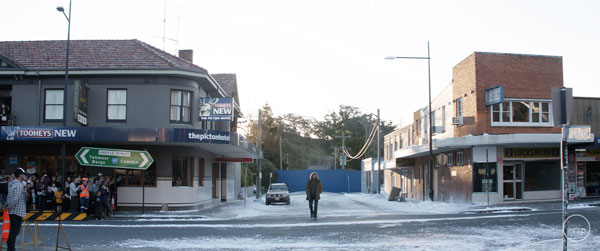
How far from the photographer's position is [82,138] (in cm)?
2319

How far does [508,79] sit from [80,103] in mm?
20863

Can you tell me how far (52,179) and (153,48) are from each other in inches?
335

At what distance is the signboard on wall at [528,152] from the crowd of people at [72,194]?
19.5 metres

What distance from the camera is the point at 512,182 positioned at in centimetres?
2806

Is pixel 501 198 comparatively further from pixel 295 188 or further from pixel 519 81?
pixel 295 188

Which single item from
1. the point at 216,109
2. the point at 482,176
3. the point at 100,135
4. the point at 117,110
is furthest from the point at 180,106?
the point at 482,176

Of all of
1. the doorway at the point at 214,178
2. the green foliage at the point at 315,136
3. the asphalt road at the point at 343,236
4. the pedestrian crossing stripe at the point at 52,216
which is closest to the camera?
the asphalt road at the point at 343,236

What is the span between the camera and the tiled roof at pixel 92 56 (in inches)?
991

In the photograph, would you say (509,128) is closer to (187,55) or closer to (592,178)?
(592,178)

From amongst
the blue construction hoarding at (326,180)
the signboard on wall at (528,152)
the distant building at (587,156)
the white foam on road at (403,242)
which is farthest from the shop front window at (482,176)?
the blue construction hoarding at (326,180)

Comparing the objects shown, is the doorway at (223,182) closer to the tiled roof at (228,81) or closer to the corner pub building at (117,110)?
the tiled roof at (228,81)

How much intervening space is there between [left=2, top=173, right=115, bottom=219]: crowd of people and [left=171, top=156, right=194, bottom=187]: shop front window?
116 inches

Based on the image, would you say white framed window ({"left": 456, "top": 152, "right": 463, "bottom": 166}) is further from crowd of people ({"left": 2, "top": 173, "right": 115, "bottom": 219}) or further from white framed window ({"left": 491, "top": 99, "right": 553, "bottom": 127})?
crowd of people ({"left": 2, "top": 173, "right": 115, "bottom": 219})

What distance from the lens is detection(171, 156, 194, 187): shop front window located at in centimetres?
2581
